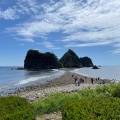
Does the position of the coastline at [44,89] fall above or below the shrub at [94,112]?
below

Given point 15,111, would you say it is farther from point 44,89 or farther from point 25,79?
point 25,79

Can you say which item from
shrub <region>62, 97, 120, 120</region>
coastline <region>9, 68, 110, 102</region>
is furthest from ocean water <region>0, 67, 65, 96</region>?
shrub <region>62, 97, 120, 120</region>

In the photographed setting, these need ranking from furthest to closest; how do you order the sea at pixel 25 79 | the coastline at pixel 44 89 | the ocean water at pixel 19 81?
the sea at pixel 25 79, the ocean water at pixel 19 81, the coastline at pixel 44 89

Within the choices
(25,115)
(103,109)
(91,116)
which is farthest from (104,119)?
(25,115)

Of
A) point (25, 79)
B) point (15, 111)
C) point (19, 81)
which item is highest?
point (15, 111)

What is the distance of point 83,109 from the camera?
837cm

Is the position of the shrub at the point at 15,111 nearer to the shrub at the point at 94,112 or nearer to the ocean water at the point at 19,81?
the shrub at the point at 94,112

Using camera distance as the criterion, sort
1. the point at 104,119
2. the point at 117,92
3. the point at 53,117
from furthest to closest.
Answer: the point at 117,92 → the point at 53,117 → the point at 104,119

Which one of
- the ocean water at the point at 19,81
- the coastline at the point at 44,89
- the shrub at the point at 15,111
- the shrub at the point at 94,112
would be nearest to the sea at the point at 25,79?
the ocean water at the point at 19,81

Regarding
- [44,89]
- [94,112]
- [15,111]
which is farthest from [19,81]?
[94,112]

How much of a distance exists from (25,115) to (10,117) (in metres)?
0.59

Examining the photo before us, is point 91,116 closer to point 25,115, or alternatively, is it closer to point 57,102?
point 25,115

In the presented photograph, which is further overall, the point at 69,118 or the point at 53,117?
the point at 53,117

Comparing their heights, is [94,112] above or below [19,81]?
above
